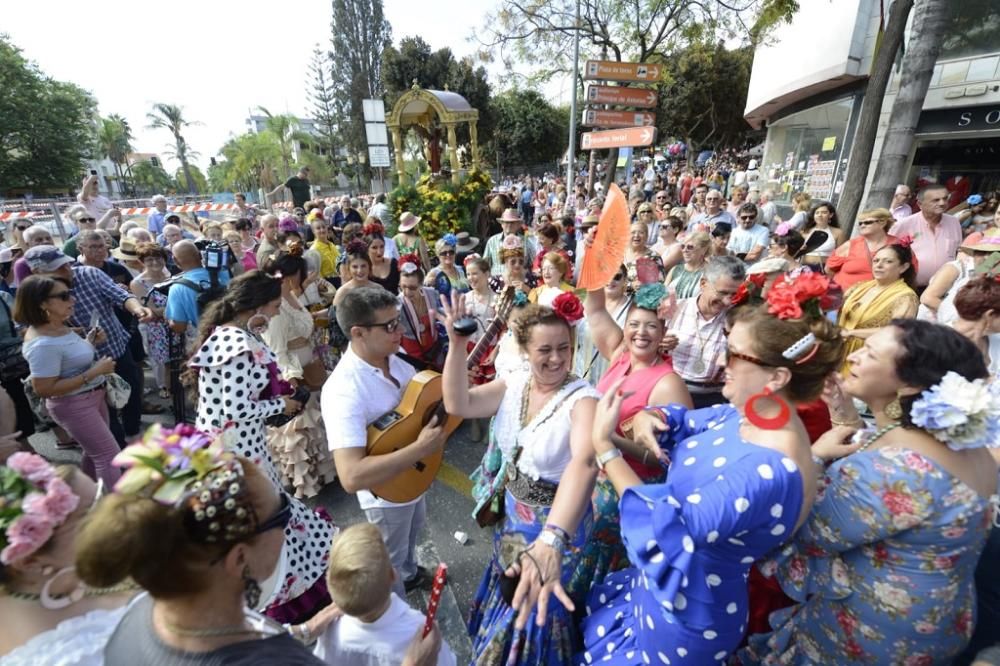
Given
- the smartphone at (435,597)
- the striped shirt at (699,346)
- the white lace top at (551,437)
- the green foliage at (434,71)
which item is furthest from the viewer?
the green foliage at (434,71)

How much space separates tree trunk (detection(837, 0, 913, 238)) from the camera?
6.86 metres

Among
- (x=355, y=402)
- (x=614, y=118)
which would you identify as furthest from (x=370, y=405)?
(x=614, y=118)

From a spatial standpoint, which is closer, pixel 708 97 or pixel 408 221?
pixel 408 221

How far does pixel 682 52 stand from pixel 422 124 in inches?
362

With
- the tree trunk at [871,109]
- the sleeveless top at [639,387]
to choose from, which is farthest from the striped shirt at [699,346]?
the tree trunk at [871,109]

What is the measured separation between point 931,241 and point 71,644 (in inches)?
308

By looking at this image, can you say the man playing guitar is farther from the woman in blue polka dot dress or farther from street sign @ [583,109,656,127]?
street sign @ [583,109,656,127]

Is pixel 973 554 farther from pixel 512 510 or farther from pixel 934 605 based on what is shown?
pixel 512 510

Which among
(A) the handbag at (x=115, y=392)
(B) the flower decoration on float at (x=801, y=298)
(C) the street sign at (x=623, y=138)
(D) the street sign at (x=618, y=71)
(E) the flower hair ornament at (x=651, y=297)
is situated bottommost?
(A) the handbag at (x=115, y=392)

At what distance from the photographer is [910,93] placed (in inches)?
245

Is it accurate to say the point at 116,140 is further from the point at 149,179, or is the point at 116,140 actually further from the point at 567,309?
the point at 567,309

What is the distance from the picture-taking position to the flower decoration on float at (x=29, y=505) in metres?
1.16

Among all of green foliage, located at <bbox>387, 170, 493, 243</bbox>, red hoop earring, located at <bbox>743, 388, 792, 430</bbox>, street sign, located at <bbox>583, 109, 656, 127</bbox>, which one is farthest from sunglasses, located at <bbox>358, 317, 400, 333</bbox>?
street sign, located at <bbox>583, 109, 656, 127</bbox>

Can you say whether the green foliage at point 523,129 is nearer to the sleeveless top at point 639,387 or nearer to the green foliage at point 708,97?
the green foliage at point 708,97
